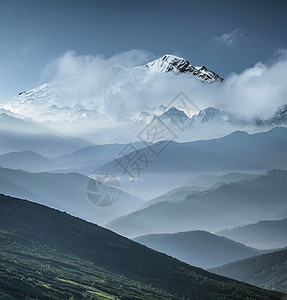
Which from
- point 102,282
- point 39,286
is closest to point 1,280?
point 39,286

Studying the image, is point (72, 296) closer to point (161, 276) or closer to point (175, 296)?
point (175, 296)

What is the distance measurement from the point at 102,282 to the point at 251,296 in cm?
8105

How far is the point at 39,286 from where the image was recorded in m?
110

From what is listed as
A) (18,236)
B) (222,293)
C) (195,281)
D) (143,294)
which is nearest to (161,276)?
(195,281)

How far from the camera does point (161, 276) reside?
196625 millimetres

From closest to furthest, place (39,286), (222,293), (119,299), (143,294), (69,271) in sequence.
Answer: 1. (39,286)
2. (119,299)
3. (143,294)
4. (69,271)
5. (222,293)

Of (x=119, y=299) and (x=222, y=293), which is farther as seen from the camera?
(x=222, y=293)

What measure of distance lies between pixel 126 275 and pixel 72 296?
279 feet

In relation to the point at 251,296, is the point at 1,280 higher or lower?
lower

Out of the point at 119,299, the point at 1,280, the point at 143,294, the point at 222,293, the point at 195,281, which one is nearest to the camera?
the point at 1,280

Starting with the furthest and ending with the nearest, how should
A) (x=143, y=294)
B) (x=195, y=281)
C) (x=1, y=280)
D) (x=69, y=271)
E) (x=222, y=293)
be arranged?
(x=195, y=281), (x=222, y=293), (x=69, y=271), (x=143, y=294), (x=1, y=280)

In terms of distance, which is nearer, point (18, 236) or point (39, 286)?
point (39, 286)

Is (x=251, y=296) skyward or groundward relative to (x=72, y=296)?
skyward

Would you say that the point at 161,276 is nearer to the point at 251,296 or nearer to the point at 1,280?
the point at 251,296
